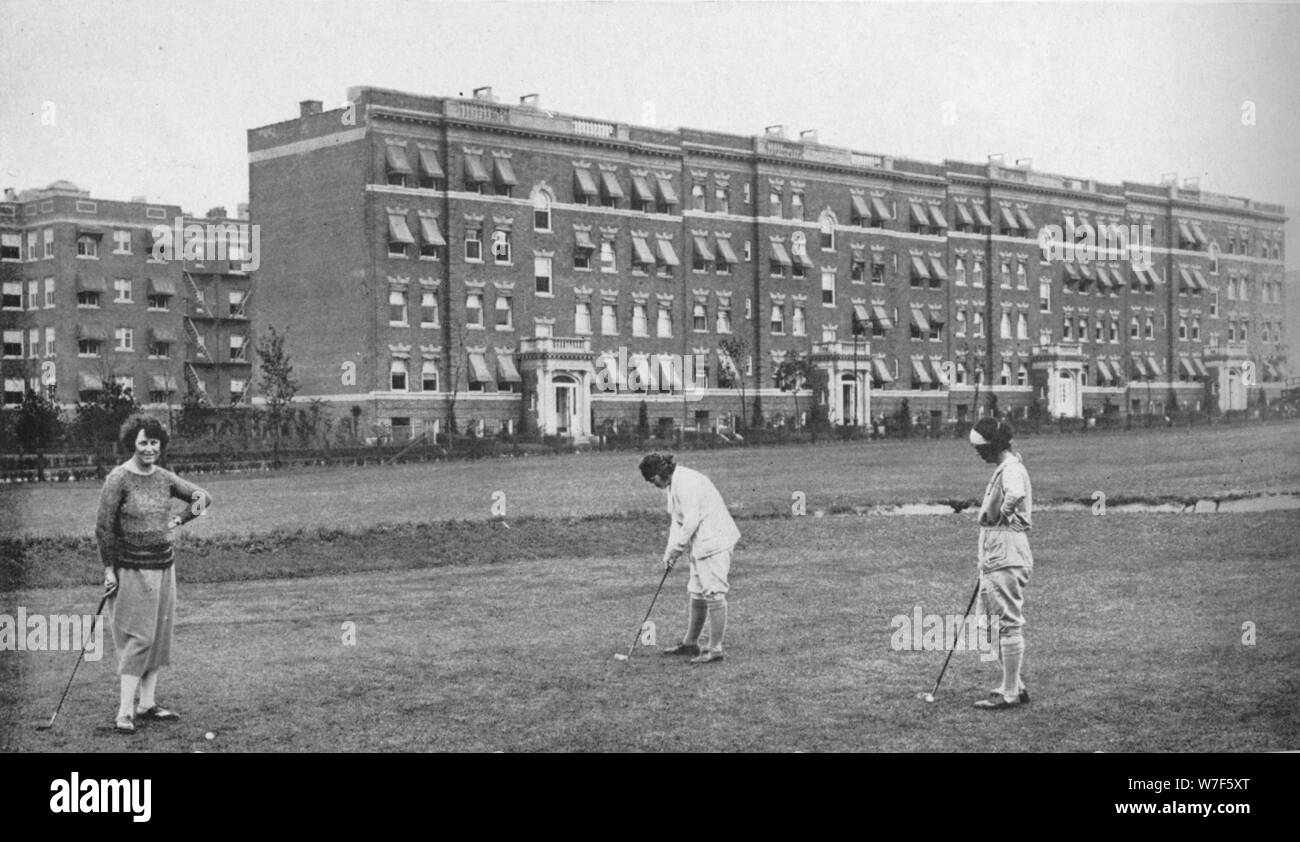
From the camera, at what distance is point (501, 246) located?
56.3 m

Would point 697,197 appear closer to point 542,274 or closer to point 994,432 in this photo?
point 542,274

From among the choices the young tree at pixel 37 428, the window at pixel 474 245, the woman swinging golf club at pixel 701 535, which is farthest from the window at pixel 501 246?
the woman swinging golf club at pixel 701 535

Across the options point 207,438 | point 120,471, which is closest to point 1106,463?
point 120,471

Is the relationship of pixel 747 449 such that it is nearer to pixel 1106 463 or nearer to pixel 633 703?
pixel 1106 463

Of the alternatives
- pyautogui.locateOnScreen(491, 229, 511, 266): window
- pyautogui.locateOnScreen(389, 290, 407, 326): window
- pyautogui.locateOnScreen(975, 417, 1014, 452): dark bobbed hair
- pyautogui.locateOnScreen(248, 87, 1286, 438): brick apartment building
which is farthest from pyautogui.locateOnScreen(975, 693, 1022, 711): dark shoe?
pyautogui.locateOnScreen(491, 229, 511, 266): window

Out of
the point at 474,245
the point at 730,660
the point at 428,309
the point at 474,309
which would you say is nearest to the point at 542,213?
the point at 474,245

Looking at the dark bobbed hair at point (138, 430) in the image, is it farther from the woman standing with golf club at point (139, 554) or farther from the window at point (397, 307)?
the window at point (397, 307)

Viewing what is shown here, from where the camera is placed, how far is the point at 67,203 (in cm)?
4869

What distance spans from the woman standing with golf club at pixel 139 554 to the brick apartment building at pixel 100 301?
120ft

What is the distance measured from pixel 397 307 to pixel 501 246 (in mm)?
5234

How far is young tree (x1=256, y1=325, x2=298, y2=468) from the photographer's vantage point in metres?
45.0

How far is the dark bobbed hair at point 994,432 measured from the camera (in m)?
10.3

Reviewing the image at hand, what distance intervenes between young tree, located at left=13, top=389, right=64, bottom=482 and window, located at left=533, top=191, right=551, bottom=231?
36321mm

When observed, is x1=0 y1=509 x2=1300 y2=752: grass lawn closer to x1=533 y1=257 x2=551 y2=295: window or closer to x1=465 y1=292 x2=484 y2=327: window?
x1=465 y1=292 x2=484 y2=327: window
